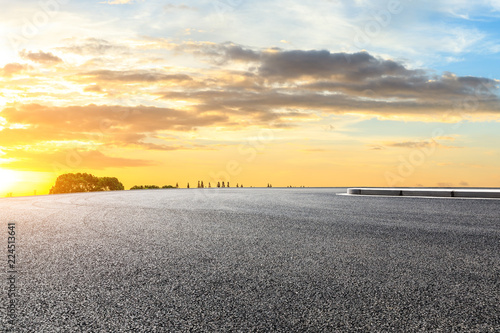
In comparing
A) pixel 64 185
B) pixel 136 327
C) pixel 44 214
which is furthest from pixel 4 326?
pixel 64 185

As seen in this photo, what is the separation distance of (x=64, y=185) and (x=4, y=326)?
1426 inches

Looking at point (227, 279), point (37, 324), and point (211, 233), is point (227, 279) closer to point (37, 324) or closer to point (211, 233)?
point (37, 324)

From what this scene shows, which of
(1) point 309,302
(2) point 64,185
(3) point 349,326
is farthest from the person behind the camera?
(2) point 64,185

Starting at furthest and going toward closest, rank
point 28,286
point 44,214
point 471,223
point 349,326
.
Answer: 1. point 44,214
2. point 471,223
3. point 28,286
4. point 349,326

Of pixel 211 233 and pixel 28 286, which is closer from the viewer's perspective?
pixel 28 286

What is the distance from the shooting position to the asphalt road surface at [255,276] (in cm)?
459

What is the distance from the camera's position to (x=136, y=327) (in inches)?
174

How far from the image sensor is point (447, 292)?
5.50 m

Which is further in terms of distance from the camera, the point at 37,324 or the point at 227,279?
the point at 227,279

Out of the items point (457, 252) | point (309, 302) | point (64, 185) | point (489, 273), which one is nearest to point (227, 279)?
→ point (309, 302)

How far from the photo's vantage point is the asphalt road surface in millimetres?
4594

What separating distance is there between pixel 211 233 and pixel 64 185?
1264 inches

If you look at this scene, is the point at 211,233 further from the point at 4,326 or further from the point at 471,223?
the point at 471,223

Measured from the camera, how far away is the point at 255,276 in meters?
6.14
